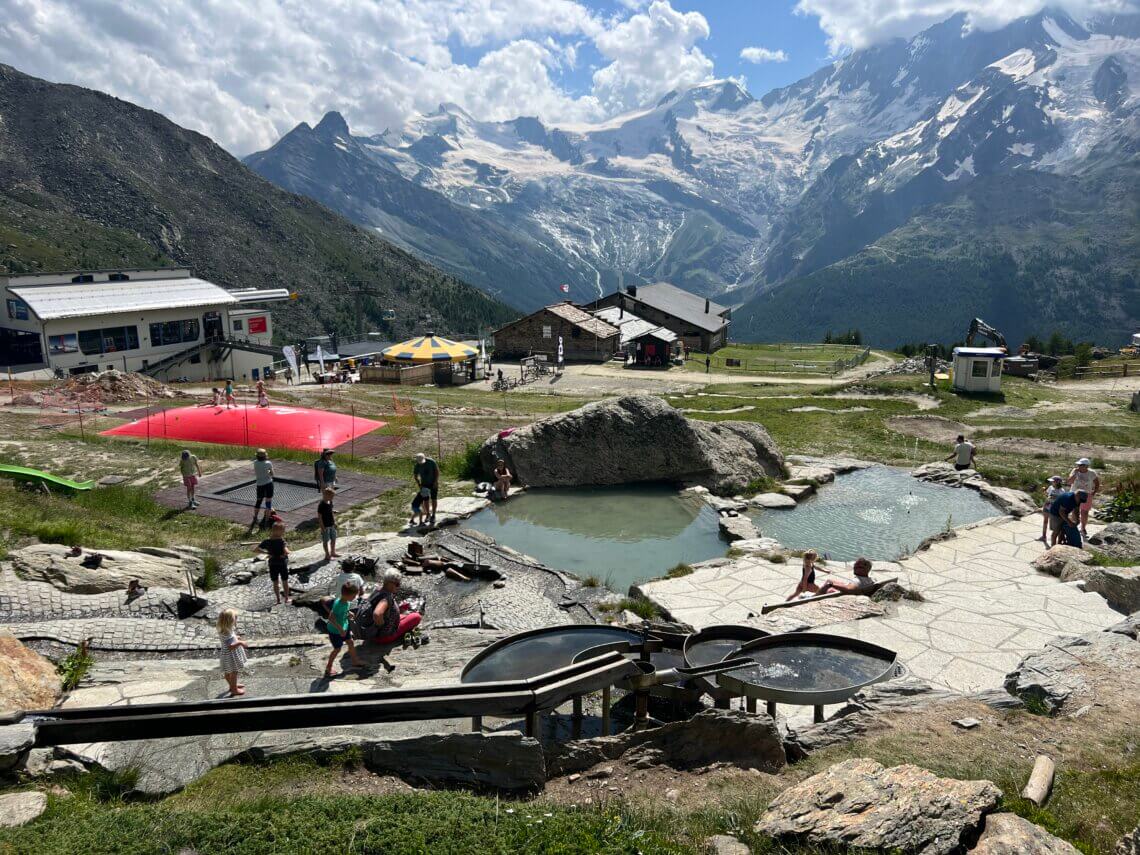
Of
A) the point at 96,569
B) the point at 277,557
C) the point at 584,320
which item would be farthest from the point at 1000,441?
the point at 584,320

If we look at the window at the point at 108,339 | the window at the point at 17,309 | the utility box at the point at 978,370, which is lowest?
the utility box at the point at 978,370

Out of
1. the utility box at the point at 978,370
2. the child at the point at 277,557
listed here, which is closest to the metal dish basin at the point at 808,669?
the child at the point at 277,557

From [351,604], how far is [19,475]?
12438 mm

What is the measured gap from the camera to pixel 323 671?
11047 millimetres

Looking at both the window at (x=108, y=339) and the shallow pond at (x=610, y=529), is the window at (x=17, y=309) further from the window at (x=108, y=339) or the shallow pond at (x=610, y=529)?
the shallow pond at (x=610, y=529)

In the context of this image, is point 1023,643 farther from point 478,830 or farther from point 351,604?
point 351,604

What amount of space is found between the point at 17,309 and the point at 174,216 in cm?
10609

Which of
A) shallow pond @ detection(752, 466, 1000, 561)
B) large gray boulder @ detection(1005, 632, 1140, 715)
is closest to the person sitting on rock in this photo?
large gray boulder @ detection(1005, 632, 1140, 715)

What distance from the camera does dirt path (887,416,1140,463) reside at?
1138 inches

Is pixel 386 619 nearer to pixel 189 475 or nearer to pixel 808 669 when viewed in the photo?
pixel 808 669

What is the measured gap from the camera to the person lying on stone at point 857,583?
45.7ft

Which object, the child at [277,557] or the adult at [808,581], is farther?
the adult at [808,581]

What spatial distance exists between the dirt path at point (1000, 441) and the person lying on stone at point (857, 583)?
19452 millimetres

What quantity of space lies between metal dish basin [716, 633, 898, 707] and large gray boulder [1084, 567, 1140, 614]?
620 centimetres
